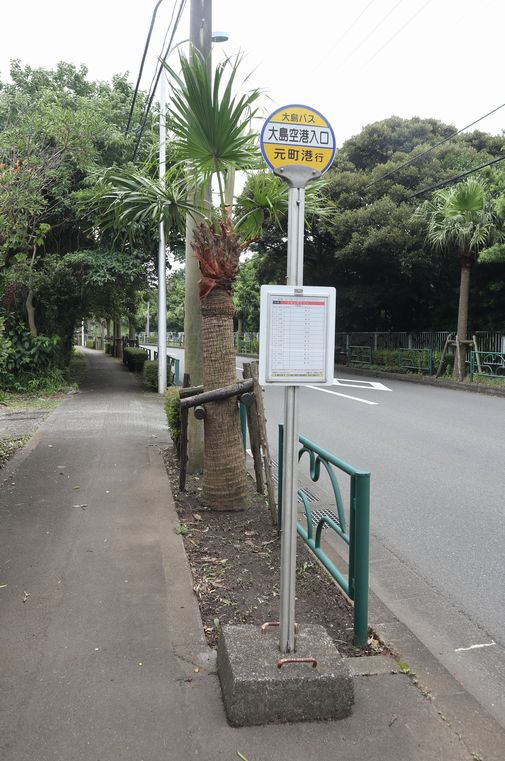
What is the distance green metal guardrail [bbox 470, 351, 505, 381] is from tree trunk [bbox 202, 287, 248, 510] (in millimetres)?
14115

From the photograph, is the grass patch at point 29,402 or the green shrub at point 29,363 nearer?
the grass patch at point 29,402

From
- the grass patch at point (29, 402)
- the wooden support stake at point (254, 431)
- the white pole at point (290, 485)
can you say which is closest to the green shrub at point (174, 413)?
the wooden support stake at point (254, 431)

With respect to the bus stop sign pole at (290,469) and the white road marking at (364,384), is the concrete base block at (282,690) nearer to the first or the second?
the bus stop sign pole at (290,469)

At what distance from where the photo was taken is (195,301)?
675 centimetres

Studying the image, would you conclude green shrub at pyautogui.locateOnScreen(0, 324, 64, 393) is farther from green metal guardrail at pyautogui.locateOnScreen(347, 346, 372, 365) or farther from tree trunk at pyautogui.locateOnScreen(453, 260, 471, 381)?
green metal guardrail at pyautogui.locateOnScreen(347, 346, 372, 365)

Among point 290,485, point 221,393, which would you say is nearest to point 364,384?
point 221,393

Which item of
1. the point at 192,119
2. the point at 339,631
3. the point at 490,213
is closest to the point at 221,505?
the point at 339,631

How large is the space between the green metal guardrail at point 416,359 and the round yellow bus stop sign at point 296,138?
63.0 ft

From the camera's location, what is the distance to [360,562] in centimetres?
326

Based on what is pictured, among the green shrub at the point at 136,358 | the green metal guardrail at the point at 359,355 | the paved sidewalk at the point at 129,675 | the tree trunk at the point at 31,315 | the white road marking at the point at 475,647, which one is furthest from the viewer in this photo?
the green metal guardrail at the point at 359,355

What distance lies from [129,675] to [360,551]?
1.31m

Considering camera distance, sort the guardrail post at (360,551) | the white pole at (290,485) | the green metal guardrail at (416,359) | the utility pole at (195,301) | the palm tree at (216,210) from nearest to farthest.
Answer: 1. the white pole at (290,485)
2. the guardrail post at (360,551)
3. the palm tree at (216,210)
4. the utility pole at (195,301)
5. the green metal guardrail at (416,359)

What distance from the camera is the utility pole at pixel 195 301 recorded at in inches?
251

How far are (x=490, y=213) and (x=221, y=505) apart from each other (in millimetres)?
16123
